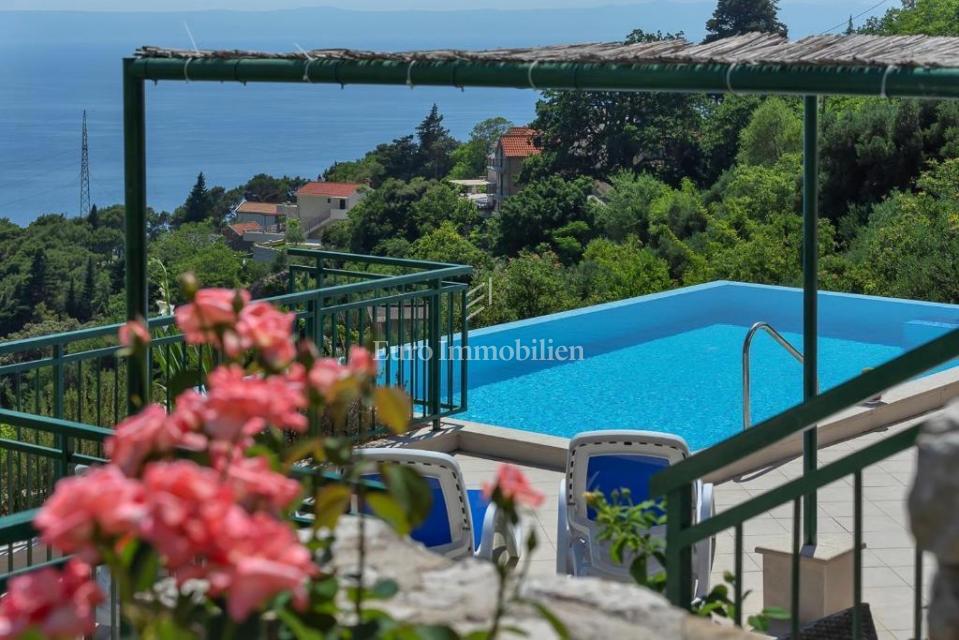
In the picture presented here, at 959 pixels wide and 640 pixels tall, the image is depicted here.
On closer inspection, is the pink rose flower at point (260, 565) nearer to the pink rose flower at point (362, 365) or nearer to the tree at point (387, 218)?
the pink rose flower at point (362, 365)

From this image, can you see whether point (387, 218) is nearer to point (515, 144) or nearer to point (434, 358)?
point (515, 144)

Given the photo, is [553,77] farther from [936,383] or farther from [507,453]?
[936,383]

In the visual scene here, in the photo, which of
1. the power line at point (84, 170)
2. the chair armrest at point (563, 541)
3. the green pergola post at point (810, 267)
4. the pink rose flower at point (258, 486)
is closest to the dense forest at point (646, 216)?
the chair armrest at point (563, 541)

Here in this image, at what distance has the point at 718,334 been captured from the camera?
1281 cm

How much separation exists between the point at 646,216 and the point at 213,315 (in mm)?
27646

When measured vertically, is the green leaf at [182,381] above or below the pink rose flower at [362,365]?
below

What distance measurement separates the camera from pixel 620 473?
4.76m

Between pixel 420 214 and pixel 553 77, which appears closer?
pixel 553 77

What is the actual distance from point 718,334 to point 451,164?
177 ft

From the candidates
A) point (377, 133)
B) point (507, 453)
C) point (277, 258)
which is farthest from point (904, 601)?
point (377, 133)

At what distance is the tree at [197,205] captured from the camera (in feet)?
207

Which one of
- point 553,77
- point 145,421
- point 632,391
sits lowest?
point 632,391

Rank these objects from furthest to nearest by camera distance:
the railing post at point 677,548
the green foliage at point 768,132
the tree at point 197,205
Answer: the tree at point 197,205
the green foliage at point 768,132
the railing post at point 677,548

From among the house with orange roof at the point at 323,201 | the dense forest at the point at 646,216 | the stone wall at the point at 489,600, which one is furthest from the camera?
the house with orange roof at the point at 323,201
